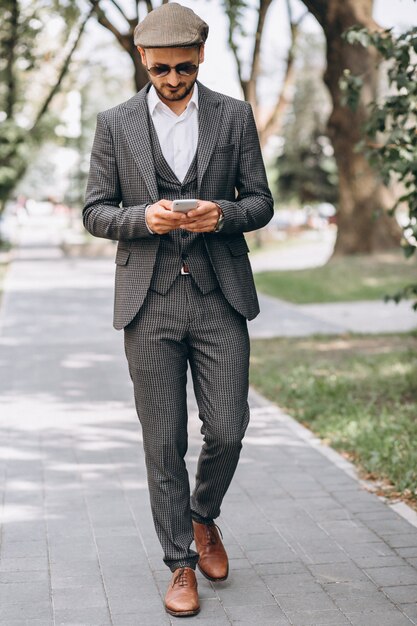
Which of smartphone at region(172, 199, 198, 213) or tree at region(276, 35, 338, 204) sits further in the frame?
tree at region(276, 35, 338, 204)

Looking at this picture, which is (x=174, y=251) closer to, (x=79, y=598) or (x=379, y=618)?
(x=79, y=598)

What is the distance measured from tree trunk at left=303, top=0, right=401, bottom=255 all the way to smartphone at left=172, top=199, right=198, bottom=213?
47.9ft

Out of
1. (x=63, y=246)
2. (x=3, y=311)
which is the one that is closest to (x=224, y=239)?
(x=3, y=311)

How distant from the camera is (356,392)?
8.93 metres

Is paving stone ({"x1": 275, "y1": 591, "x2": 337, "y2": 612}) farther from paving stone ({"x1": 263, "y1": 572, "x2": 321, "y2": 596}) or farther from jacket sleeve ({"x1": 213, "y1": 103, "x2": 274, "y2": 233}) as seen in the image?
jacket sleeve ({"x1": 213, "y1": 103, "x2": 274, "y2": 233})

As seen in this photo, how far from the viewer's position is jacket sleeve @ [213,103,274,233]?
166 inches

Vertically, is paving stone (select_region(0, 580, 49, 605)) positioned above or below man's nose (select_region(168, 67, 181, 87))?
below

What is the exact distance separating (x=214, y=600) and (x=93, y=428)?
3.60 metres

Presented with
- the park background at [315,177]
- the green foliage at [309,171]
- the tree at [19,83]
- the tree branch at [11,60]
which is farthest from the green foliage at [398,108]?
the green foliage at [309,171]

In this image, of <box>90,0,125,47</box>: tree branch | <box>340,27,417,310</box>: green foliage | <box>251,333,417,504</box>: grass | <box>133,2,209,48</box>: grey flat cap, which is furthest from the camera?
<box>90,0,125,47</box>: tree branch

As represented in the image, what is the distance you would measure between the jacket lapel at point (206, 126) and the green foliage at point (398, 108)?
3.00 m

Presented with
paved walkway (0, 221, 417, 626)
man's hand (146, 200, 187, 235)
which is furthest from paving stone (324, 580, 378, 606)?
man's hand (146, 200, 187, 235)

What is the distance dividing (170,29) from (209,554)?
2.07 m

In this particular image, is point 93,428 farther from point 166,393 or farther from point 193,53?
point 193,53
